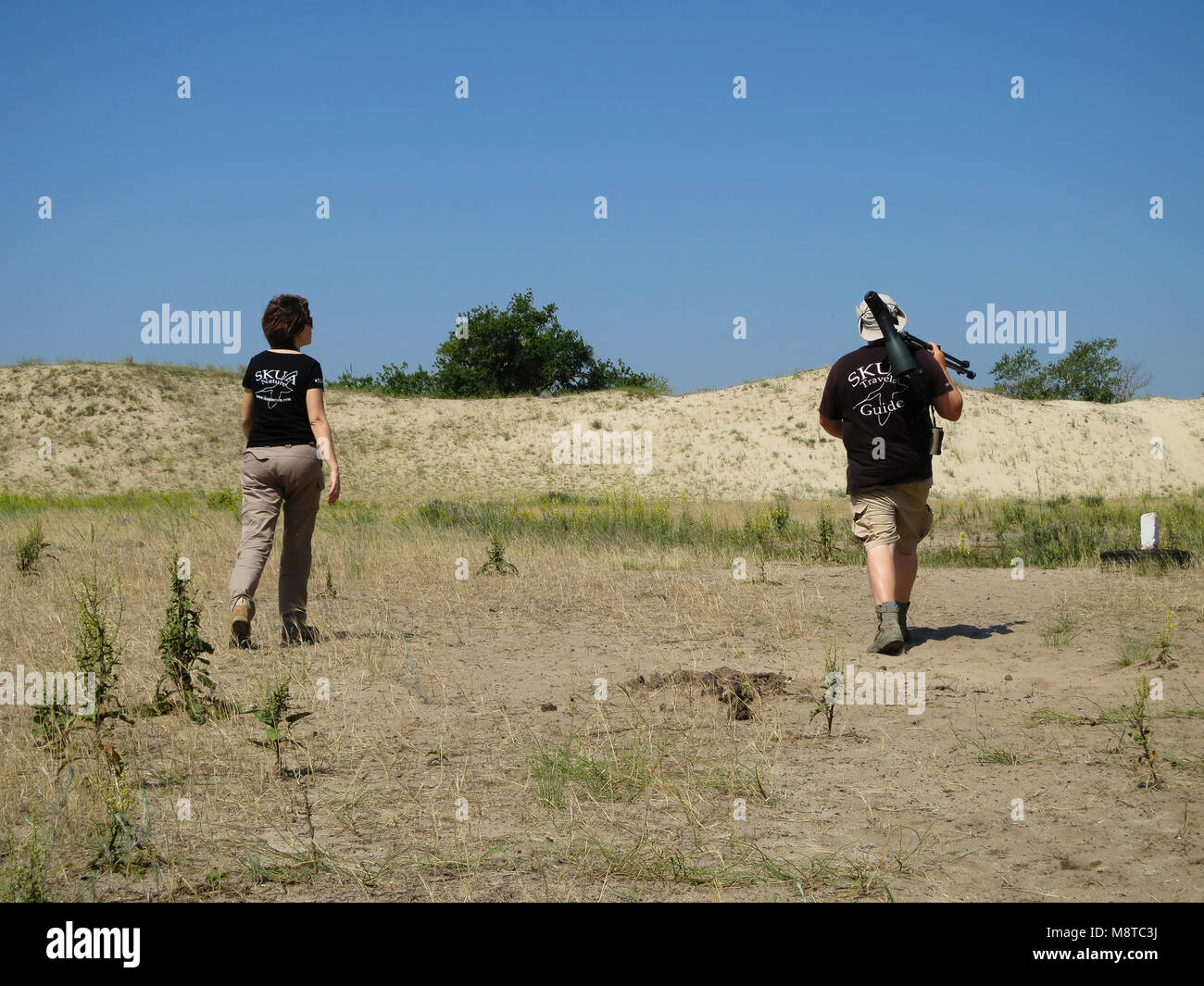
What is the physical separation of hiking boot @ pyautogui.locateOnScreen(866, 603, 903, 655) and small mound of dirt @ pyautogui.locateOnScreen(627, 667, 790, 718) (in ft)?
2.65

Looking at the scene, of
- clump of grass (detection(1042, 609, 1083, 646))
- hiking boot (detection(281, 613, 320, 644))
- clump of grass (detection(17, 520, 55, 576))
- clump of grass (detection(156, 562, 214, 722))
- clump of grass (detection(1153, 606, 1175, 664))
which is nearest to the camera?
clump of grass (detection(156, 562, 214, 722))

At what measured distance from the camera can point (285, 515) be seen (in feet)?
22.6

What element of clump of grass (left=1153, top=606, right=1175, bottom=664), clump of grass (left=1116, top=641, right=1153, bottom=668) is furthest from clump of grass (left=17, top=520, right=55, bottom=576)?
clump of grass (left=1153, top=606, right=1175, bottom=664)

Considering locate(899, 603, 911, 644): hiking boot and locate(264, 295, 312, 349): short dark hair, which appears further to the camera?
locate(264, 295, 312, 349): short dark hair

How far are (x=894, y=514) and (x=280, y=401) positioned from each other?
158 inches

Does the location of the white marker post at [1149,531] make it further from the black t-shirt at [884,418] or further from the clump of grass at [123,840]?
the clump of grass at [123,840]

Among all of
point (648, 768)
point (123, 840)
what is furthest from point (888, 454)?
point (123, 840)

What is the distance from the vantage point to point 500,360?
64188mm

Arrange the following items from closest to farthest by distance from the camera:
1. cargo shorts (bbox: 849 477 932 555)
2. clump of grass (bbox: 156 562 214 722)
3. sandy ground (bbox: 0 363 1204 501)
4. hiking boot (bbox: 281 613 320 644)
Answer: clump of grass (bbox: 156 562 214 722)
cargo shorts (bbox: 849 477 932 555)
hiking boot (bbox: 281 613 320 644)
sandy ground (bbox: 0 363 1204 501)

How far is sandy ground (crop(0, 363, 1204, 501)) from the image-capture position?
43375mm

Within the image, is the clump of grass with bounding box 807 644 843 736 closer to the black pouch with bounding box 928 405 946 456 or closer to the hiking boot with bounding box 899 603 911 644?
the hiking boot with bounding box 899 603 911 644

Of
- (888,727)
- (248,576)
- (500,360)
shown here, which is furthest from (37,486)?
(888,727)
